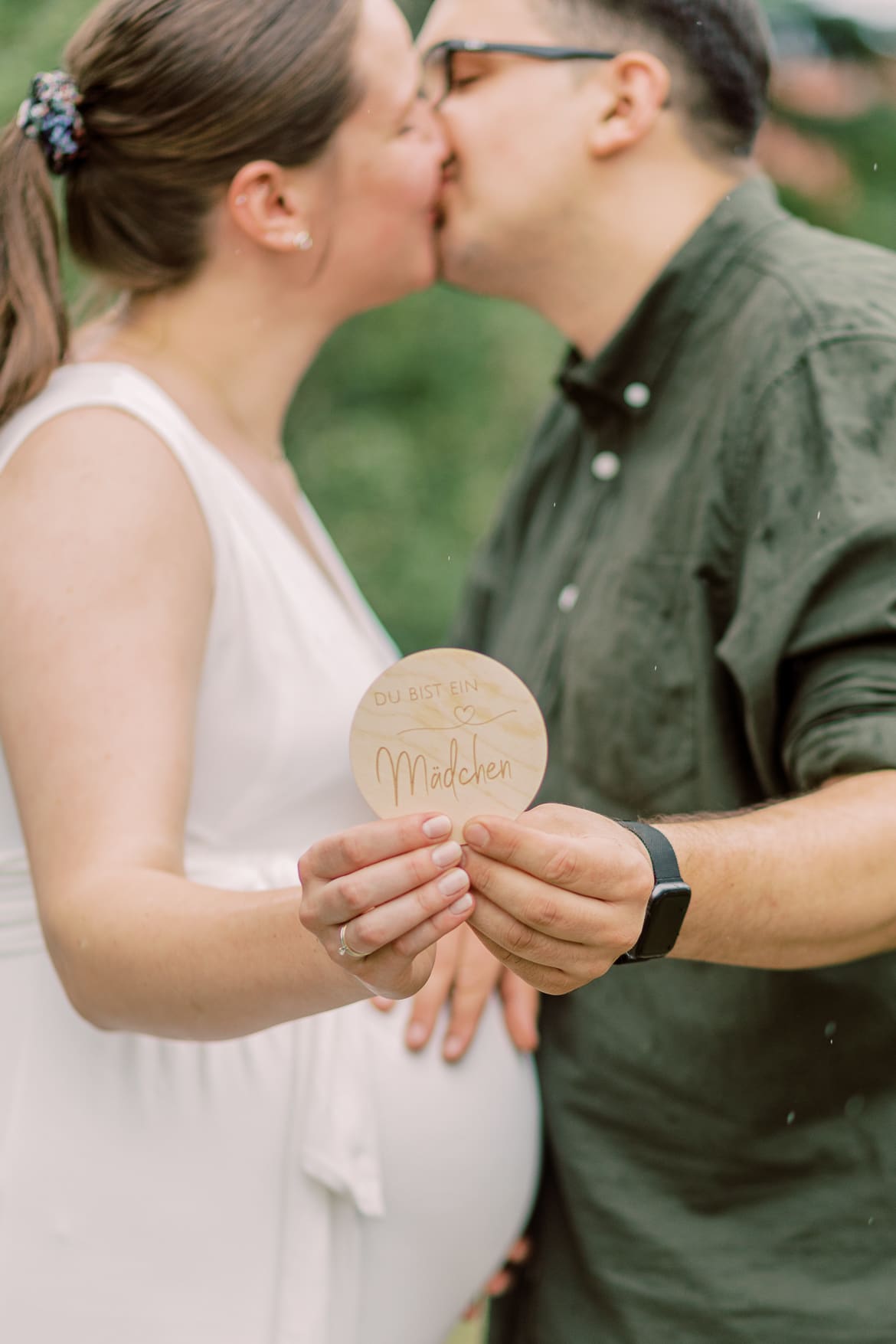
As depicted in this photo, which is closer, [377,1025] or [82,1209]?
[82,1209]

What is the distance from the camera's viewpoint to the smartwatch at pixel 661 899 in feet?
3.84

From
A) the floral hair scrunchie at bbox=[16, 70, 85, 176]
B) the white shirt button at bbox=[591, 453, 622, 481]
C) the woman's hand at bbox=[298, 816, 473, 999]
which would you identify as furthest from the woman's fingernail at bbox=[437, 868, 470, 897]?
the floral hair scrunchie at bbox=[16, 70, 85, 176]

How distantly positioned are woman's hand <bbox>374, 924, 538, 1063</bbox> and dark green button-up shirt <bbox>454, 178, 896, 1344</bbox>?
87 millimetres

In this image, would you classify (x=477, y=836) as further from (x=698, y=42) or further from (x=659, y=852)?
(x=698, y=42)

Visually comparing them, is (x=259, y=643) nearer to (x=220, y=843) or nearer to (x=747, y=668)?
(x=220, y=843)

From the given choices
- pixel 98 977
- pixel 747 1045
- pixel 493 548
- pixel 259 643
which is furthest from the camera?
pixel 493 548

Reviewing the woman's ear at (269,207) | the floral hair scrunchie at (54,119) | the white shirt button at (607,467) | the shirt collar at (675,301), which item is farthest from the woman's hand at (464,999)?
the floral hair scrunchie at (54,119)

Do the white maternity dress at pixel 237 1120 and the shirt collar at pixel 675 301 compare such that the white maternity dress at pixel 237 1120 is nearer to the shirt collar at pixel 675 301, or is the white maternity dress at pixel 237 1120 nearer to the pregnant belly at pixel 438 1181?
the pregnant belly at pixel 438 1181

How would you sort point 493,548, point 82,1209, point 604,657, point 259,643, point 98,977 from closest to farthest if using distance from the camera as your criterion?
point 98,977, point 82,1209, point 259,643, point 604,657, point 493,548

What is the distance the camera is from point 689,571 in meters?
1.69

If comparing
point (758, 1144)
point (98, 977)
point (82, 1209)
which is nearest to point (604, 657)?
point (758, 1144)

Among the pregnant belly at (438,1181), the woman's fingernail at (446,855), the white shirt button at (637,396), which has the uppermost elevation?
the woman's fingernail at (446,855)

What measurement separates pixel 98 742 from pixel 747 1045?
91 cm

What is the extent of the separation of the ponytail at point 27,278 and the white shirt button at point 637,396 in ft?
2.67
